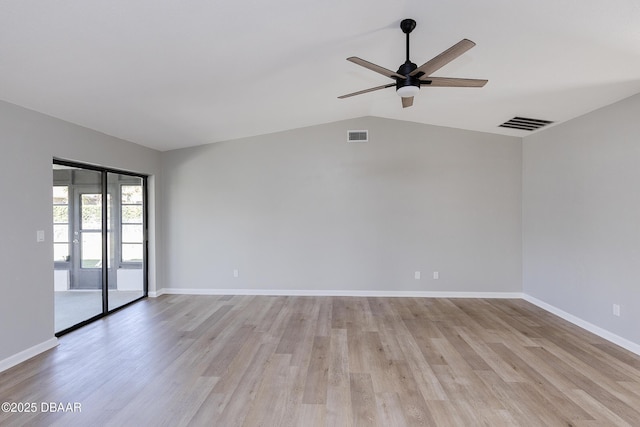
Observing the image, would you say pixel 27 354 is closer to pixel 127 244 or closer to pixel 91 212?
pixel 91 212

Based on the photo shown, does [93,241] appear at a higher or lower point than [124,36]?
lower

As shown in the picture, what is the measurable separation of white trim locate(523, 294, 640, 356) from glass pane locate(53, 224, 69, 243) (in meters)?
6.30

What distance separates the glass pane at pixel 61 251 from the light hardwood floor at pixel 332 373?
36.7 inches

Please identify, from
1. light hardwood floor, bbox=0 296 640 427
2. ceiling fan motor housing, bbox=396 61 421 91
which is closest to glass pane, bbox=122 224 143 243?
light hardwood floor, bbox=0 296 640 427

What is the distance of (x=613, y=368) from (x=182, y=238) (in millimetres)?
5723

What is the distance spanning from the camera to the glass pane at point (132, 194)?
452 centimetres

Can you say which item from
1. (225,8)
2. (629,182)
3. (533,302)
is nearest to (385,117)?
(629,182)

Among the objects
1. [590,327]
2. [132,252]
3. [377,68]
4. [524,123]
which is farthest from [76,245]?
[590,327]

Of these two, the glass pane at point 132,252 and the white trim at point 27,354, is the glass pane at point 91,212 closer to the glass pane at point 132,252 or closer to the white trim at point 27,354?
the glass pane at point 132,252

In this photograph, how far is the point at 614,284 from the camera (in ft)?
10.5

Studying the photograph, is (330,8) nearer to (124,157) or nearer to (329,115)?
(329,115)

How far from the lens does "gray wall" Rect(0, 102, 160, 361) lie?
266cm

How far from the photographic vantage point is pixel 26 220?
2.84m

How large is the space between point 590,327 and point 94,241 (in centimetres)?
637
